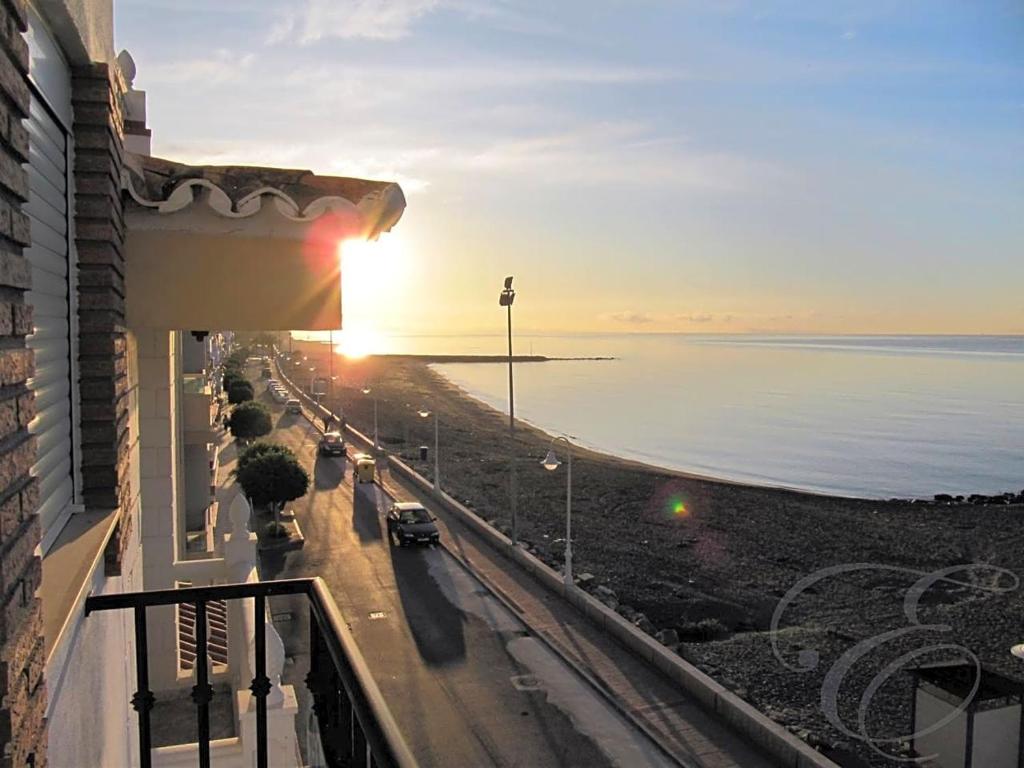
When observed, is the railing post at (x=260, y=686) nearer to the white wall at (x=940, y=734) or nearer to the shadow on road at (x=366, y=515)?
the white wall at (x=940, y=734)

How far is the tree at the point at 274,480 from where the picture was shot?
24.1 m

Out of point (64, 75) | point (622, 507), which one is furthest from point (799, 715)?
point (622, 507)

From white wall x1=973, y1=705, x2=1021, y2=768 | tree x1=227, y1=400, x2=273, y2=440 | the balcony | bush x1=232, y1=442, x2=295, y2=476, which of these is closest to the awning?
white wall x1=973, y1=705, x2=1021, y2=768

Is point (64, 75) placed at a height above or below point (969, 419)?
above

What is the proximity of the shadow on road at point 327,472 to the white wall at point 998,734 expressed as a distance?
25623 millimetres

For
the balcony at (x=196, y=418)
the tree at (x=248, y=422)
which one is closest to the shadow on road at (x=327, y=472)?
the tree at (x=248, y=422)

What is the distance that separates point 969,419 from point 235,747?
3135 inches

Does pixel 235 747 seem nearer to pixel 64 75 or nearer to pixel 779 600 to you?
pixel 64 75

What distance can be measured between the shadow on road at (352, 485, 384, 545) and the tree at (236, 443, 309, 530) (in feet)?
7.36

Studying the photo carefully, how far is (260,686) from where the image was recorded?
2885mm

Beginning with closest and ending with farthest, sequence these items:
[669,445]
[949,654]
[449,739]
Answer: [449,739] → [949,654] → [669,445]

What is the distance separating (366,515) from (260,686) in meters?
24.8

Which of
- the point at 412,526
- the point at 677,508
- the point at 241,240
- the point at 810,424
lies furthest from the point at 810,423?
the point at 241,240

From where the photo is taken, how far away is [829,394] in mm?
99750
